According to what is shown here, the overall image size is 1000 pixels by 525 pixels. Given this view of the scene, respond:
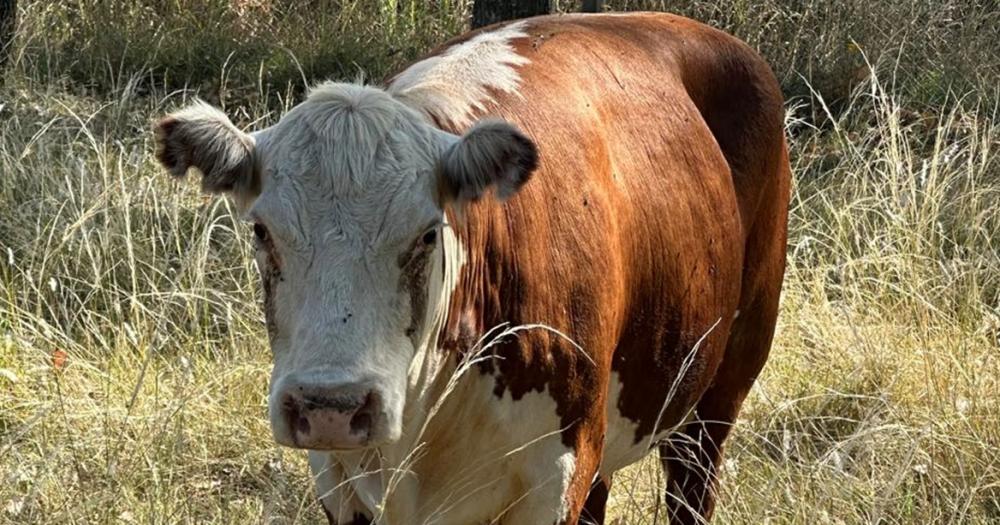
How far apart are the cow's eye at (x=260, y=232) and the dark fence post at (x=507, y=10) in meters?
4.44

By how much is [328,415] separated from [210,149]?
679 mm

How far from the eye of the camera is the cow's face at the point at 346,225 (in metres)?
3.09

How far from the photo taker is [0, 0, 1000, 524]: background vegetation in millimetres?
4488

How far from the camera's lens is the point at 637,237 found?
419 centimetres

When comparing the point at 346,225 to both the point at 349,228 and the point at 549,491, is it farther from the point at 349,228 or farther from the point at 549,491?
the point at 549,491

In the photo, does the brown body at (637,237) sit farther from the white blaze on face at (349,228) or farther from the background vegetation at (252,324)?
the background vegetation at (252,324)

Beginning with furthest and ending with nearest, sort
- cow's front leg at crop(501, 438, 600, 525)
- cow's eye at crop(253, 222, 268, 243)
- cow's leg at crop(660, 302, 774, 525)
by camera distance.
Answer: cow's leg at crop(660, 302, 774, 525), cow's front leg at crop(501, 438, 600, 525), cow's eye at crop(253, 222, 268, 243)

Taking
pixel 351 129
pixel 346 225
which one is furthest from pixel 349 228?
pixel 351 129

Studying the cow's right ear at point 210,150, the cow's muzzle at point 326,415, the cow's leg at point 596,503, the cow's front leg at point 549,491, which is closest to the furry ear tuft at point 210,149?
the cow's right ear at point 210,150

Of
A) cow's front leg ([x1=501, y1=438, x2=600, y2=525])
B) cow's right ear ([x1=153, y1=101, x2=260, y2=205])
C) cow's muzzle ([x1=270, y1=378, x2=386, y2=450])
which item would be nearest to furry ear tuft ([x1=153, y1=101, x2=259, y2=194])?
cow's right ear ([x1=153, y1=101, x2=260, y2=205])

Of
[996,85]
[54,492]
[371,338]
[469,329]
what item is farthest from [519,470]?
[996,85]

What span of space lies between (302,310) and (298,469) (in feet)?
6.81

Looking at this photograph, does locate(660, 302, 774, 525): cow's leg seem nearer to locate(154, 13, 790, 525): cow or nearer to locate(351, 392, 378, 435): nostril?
locate(154, 13, 790, 525): cow

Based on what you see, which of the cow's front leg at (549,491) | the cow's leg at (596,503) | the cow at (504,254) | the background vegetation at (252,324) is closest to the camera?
the cow at (504,254)
